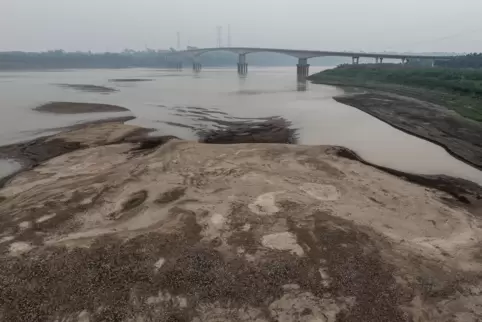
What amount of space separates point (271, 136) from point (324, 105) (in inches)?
781

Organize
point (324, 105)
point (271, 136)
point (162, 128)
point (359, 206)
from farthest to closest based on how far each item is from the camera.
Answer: point (324, 105), point (162, 128), point (271, 136), point (359, 206)

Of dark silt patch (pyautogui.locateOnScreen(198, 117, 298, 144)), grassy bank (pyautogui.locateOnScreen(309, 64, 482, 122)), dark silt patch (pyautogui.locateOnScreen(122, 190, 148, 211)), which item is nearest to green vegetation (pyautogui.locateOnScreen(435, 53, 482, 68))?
grassy bank (pyautogui.locateOnScreen(309, 64, 482, 122))

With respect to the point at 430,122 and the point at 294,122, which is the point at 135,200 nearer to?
the point at 294,122

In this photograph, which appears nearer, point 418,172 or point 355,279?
point 355,279

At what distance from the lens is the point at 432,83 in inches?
2058

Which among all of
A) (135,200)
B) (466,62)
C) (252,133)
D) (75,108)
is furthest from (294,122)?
Result: (466,62)

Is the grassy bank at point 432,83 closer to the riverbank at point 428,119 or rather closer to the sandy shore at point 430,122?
the riverbank at point 428,119

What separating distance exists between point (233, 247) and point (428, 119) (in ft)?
87.6

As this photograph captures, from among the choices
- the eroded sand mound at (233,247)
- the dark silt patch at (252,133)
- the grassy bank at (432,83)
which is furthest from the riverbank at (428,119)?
the eroded sand mound at (233,247)

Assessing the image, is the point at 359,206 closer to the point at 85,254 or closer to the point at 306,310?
the point at 306,310

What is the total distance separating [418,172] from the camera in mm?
18312

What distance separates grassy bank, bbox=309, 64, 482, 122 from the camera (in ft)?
123

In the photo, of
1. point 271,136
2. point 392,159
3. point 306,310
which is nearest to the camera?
point 306,310

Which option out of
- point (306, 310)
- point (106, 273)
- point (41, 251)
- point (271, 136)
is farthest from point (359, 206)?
point (271, 136)
